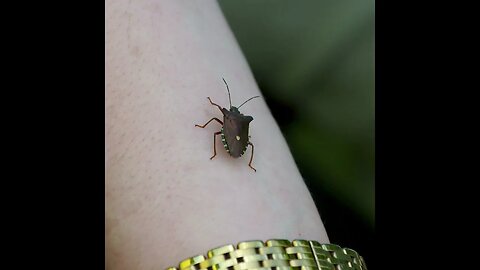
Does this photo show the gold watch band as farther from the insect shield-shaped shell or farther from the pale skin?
the insect shield-shaped shell

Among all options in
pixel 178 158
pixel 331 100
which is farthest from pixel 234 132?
pixel 331 100

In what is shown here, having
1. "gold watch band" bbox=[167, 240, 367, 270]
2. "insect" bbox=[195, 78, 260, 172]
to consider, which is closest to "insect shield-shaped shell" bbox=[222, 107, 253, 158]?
"insect" bbox=[195, 78, 260, 172]

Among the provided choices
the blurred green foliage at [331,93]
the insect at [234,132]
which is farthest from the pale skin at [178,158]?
the blurred green foliage at [331,93]

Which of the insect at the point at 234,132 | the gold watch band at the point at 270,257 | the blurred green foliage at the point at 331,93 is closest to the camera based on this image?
the gold watch band at the point at 270,257

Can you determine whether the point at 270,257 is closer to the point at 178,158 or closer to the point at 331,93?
the point at 178,158

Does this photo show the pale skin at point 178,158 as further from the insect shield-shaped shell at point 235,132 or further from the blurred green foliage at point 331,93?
the blurred green foliage at point 331,93

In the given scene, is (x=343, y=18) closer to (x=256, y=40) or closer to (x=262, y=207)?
(x=256, y=40)

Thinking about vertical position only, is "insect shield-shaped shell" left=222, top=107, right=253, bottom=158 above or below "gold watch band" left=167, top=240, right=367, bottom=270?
above
